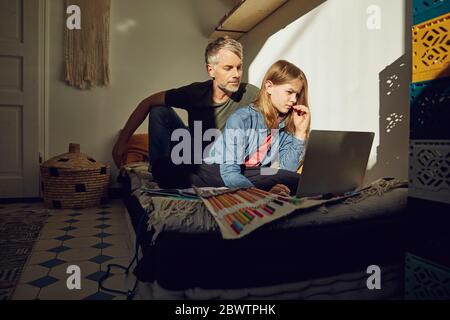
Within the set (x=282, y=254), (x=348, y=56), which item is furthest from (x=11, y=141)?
(x=282, y=254)

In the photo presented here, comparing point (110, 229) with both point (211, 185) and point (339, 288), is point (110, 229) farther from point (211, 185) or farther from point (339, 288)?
point (339, 288)

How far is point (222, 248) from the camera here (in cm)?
106

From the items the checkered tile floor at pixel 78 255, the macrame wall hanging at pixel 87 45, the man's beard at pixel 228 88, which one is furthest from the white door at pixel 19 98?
the man's beard at pixel 228 88

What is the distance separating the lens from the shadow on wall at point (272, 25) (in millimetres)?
2270

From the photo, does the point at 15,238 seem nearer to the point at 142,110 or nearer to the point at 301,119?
the point at 142,110

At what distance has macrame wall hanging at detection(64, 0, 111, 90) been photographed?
331cm

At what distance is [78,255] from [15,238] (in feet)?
1.75

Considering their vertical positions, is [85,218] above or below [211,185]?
below

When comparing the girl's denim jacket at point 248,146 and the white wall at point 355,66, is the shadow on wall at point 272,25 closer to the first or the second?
the white wall at point 355,66

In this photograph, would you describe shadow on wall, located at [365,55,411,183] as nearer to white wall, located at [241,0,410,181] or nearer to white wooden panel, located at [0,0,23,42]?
white wall, located at [241,0,410,181]

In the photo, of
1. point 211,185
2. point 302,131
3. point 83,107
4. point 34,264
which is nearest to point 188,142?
point 211,185

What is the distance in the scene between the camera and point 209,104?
209cm
